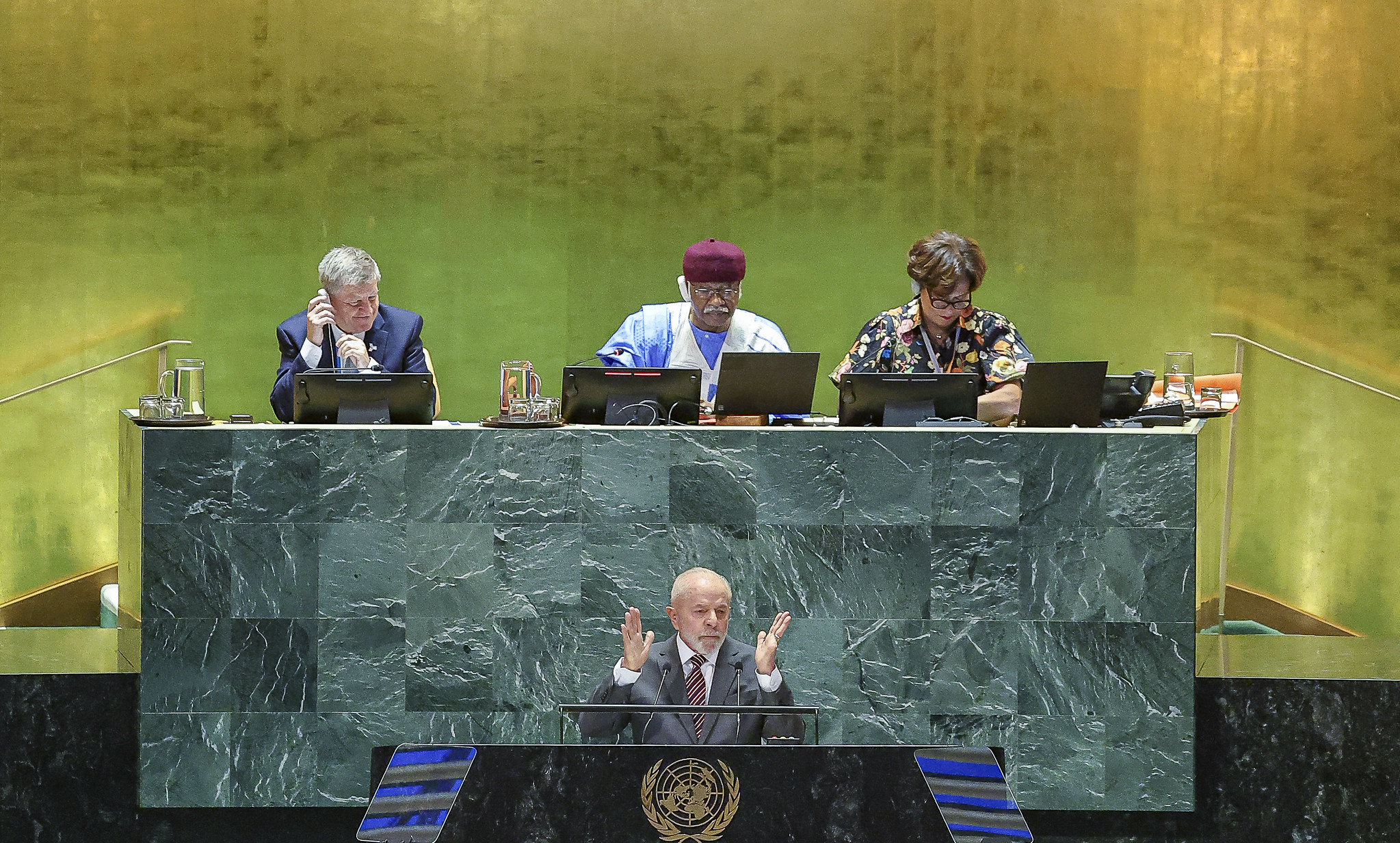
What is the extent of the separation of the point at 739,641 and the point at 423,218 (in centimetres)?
370

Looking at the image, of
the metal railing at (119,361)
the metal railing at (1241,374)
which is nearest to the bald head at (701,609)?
the metal railing at (119,361)

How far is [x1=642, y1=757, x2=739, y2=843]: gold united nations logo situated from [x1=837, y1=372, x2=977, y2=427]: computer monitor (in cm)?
157

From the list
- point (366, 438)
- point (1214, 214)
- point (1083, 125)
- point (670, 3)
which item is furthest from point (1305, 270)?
point (366, 438)

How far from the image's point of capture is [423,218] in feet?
20.4

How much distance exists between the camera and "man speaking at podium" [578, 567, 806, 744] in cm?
292

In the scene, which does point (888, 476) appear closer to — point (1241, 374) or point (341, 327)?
point (341, 327)

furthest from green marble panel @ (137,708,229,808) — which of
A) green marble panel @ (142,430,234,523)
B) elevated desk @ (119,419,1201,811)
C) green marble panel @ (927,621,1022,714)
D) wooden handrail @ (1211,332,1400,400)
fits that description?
wooden handrail @ (1211,332,1400,400)

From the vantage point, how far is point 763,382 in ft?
11.4

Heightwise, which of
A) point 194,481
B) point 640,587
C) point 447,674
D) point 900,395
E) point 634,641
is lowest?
point 447,674

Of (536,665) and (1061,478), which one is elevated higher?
(1061,478)

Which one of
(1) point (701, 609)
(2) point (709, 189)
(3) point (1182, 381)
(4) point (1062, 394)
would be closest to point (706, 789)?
(1) point (701, 609)

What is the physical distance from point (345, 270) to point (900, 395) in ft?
5.73

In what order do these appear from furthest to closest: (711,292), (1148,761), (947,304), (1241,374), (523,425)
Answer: (1241,374), (711,292), (947,304), (523,425), (1148,761)

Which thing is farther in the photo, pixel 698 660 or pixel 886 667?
pixel 886 667
